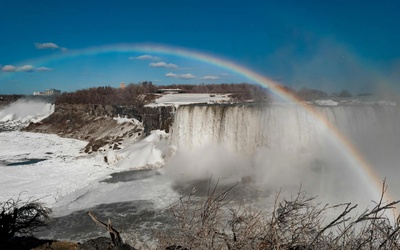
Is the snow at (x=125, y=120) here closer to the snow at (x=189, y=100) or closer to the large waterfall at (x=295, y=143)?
the snow at (x=189, y=100)

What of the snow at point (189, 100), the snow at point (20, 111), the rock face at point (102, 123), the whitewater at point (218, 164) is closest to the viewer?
the whitewater at point (218, 164)

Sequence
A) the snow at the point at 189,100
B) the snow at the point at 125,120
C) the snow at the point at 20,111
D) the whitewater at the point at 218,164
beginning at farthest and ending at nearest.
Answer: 1. the snow at the point at 20,111
2. the snow at the point at 189,100
3. the snow at the point at 125,120
4. the whitewater at the point at 218,164

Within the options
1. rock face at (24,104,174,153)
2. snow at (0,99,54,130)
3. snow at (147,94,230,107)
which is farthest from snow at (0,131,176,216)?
snow at (0,99,54,130)

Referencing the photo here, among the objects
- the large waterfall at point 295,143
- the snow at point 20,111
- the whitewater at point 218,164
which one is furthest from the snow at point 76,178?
the snow at point 20,111

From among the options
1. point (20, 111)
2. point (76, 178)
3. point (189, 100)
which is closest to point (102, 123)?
point (189, 100)

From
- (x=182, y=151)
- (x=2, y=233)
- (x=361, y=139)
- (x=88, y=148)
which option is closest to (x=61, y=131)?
(x=88, y=148)
